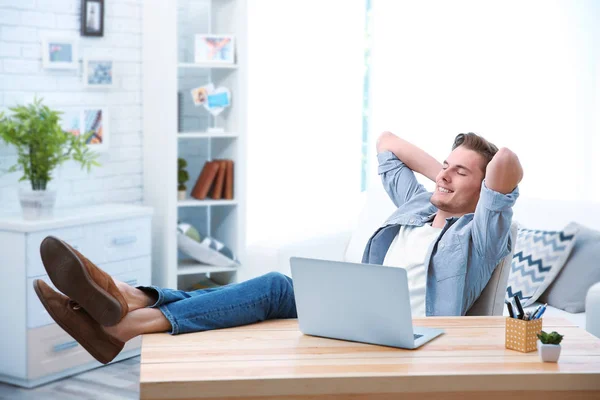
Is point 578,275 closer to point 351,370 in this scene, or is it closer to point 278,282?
point 278,282

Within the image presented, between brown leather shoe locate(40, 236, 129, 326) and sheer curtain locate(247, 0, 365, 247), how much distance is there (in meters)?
2.94

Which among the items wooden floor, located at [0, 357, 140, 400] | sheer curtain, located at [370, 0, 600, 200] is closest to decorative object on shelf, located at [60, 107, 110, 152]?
wooden floor, located at [0, 357, 140, 400]

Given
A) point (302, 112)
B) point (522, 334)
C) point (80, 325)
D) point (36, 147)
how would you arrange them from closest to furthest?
point (522, 334), point (80, 325), point (36, 147), point (302, 112)

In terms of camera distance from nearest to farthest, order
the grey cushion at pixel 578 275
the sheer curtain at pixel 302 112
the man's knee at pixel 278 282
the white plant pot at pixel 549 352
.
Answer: the white plant pot at pixel 549 352
the man's knee at pixel 278 282
the grey cushion at pixel 578 275
the sheer curtain at pixel 302 112

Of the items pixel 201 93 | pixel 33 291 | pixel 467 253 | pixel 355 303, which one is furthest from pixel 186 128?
pixel 355 303

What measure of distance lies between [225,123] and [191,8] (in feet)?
2.17

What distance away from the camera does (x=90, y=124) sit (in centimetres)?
439

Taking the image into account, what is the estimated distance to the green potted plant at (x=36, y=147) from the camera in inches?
150

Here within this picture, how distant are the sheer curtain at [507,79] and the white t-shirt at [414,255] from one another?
220cm

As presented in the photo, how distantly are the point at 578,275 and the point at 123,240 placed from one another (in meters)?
2.05

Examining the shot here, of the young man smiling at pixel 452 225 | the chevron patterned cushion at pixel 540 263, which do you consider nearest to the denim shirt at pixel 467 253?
the young man smiling at pixel 452 225

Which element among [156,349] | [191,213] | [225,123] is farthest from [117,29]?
[156,349]

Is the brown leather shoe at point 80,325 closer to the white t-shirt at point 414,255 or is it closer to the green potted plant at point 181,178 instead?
the white t-shirt at point 414,255

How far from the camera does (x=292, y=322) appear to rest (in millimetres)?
2133
